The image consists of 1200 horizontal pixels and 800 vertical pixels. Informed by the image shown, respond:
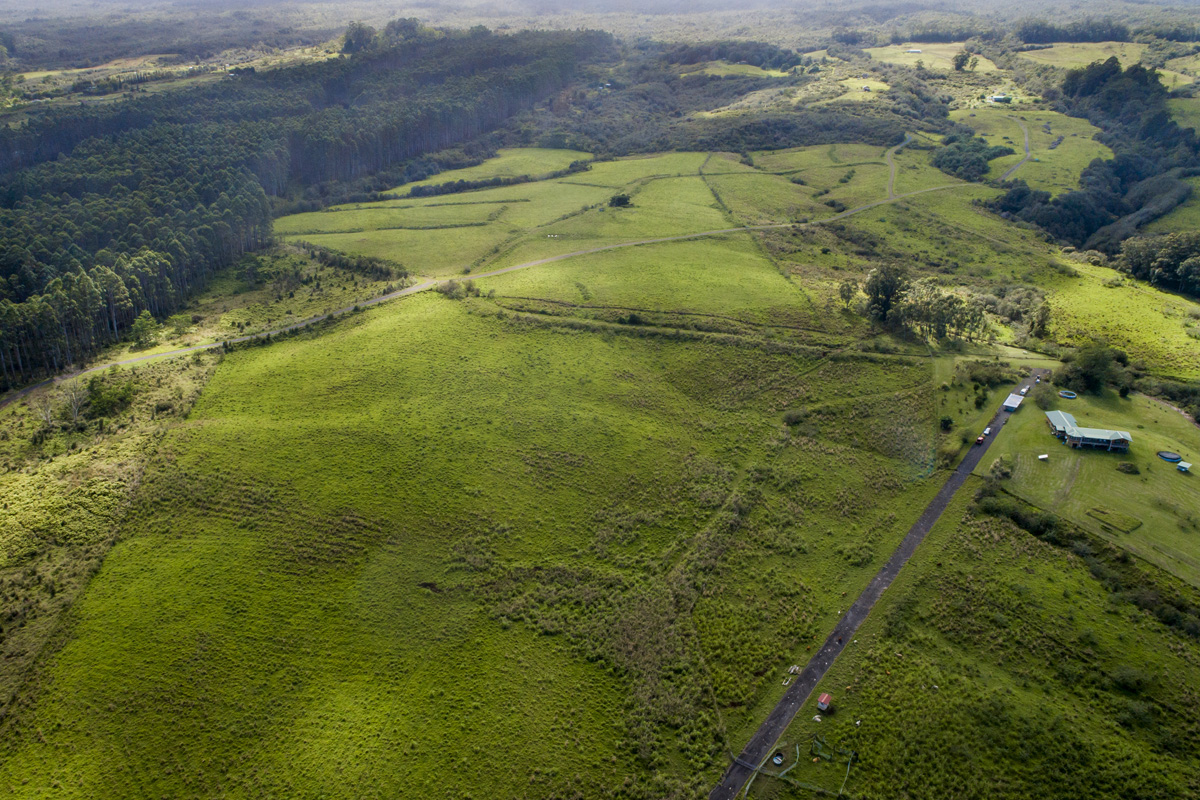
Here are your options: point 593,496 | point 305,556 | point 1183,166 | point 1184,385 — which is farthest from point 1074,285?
point 305,556

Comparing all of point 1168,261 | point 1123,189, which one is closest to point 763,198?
point 1168,261

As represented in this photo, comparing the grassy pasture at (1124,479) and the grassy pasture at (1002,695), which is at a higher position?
the grassy pasture at (1124,479)

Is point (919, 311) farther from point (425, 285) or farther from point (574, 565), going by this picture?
point (425, 285)

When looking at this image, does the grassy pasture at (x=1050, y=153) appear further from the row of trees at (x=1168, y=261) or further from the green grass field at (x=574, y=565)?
the green grass field at (x=574, y=565)

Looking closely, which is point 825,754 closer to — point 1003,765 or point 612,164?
point 1003,765

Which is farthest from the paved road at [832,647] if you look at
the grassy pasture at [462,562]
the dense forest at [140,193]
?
the dense forest at [140,193]

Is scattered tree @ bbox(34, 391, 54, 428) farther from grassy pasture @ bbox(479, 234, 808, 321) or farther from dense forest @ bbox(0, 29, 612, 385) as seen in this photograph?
grassy pasture @ bbox(479, 234, 808, 321)
